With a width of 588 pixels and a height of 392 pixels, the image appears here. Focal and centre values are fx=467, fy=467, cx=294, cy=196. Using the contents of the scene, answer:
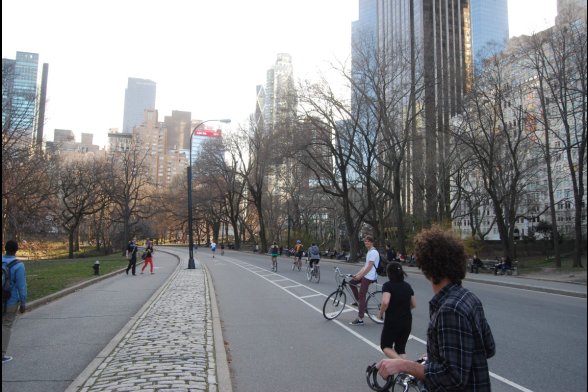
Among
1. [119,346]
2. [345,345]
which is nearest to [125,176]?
[119,346]

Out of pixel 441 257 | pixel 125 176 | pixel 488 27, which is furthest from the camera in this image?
pixel 125 176

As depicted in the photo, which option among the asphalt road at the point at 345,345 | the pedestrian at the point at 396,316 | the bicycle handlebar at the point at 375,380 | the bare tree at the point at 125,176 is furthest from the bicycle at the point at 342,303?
the bare tree at the point at 125,176

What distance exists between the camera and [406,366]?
7.63 feet

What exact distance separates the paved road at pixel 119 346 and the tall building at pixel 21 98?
49.3ft

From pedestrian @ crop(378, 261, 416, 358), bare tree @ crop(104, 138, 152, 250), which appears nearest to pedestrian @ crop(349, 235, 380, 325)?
pedestrian @ crop(378, 261, 416, 358)

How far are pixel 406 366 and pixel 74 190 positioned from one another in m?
53.2

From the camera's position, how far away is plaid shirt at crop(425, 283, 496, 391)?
2.26 meters

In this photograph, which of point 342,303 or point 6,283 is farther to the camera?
point 342,303

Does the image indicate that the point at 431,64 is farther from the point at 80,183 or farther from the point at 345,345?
the point at 80,183

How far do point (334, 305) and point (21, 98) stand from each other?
2447 cm

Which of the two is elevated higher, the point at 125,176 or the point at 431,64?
the point at 431,64

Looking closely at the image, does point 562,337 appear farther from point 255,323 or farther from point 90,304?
point 90,304

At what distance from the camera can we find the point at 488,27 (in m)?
34.1

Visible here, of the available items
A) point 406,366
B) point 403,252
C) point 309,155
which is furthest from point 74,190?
point 406,366
